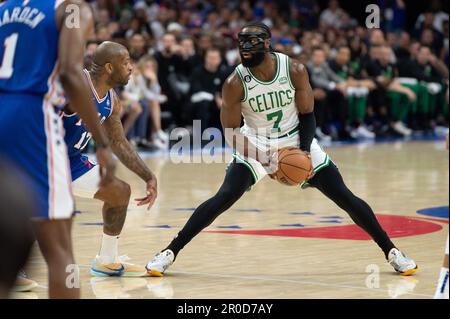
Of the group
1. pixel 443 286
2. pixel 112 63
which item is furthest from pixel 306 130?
pixel 443 286

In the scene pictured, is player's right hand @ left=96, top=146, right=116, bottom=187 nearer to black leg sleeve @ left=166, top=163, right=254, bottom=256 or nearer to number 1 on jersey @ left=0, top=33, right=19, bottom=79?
number 1 on jersey @ left=0, top=33, right=19, bottom=79

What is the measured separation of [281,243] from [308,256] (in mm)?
610

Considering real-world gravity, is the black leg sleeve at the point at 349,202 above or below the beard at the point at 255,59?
below


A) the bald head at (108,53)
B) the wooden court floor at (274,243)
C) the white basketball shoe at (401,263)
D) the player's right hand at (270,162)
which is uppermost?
the bald head at (108,53)

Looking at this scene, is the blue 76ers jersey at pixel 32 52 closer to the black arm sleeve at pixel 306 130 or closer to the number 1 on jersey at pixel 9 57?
the number 1 on jersey at pixel 9 57

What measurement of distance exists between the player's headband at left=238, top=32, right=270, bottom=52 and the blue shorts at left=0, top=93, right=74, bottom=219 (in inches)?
105

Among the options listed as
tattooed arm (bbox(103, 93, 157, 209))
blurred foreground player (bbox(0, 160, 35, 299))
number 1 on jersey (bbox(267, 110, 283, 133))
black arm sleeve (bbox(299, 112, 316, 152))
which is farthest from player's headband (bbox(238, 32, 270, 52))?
blurred foreground player (bbox(0, 160, 35, 299))

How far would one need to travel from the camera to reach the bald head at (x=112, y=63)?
6547mm

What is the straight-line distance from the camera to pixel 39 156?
→ 4336 mm

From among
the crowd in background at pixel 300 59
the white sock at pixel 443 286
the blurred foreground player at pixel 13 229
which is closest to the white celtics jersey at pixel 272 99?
the white sock at pixel 443 286

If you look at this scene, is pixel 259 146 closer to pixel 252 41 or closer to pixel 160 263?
pixel 252 41

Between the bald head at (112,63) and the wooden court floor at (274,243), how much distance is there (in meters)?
1.39

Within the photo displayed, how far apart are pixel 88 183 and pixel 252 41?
152 centimetres

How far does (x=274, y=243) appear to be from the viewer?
8102 millimetres
